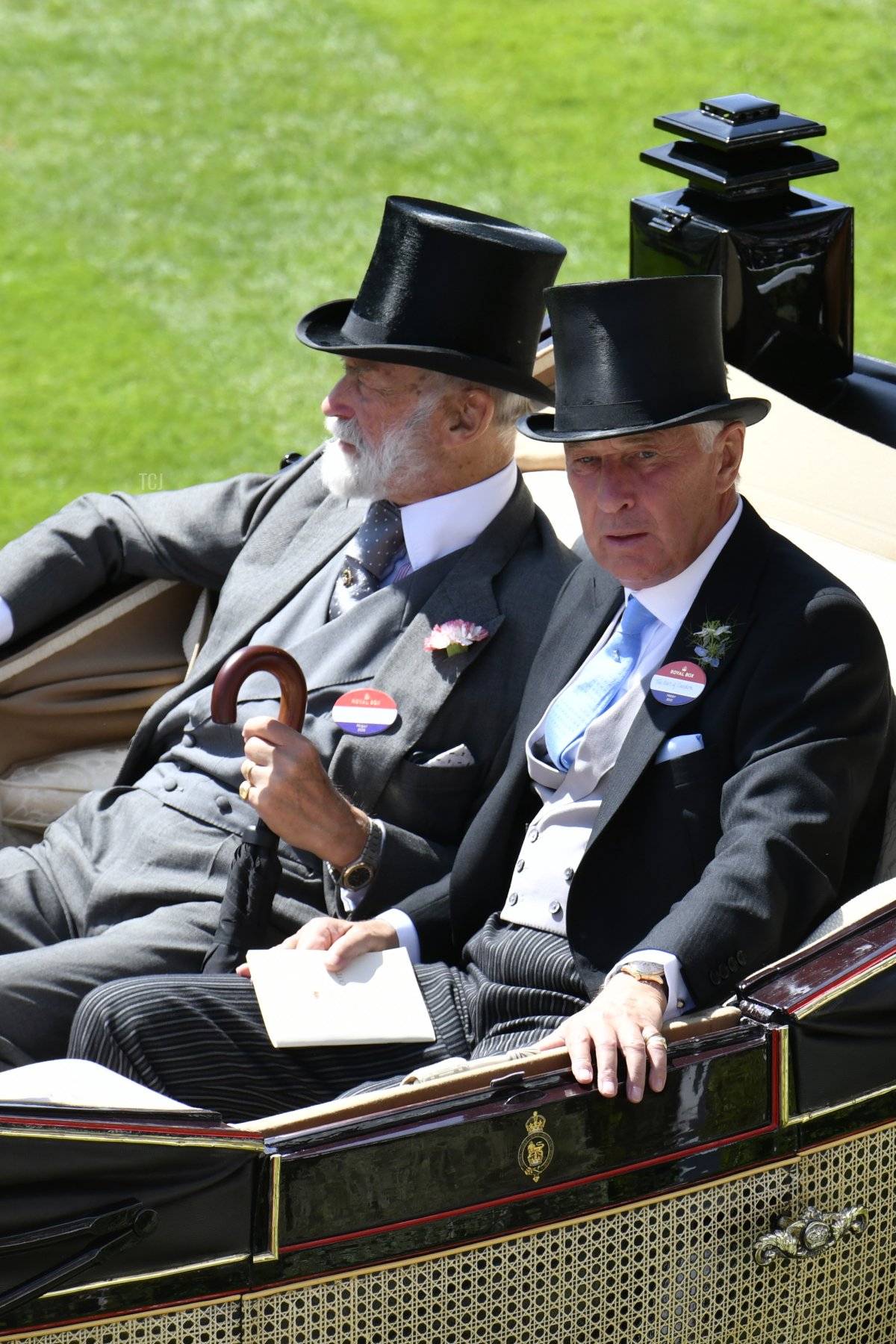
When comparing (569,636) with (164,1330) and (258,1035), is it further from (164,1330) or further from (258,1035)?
(164,1330)

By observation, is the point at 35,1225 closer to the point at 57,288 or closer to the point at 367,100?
the point at 57,288

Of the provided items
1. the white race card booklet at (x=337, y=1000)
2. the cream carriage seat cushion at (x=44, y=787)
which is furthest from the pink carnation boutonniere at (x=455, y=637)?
the cream carriage seat cushion at (x=44, y=787)

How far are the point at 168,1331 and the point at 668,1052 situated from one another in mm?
653

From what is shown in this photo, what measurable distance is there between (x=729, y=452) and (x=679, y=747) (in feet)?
1.51

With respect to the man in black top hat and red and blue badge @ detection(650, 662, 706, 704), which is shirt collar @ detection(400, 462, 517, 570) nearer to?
the man in black top hat

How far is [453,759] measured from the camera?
301 cm

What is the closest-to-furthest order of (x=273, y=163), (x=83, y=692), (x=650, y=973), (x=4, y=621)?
(x=650, y=973)
(x=4, y=621)
(x=83, y=692)
(x=273, y=163)

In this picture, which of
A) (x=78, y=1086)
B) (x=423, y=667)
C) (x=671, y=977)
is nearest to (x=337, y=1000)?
(x=78, y=1086)

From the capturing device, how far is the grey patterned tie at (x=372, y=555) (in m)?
3.28

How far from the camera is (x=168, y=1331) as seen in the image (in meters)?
2.04

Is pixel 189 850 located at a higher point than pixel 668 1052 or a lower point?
lower

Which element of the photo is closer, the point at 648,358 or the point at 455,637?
the point at 648,358

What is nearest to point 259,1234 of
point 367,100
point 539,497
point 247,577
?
point 247,577

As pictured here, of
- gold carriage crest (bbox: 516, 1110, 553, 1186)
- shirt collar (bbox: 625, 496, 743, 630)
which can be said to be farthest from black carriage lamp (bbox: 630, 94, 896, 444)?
gold carriage crest (bbox: 516, 1110, 553, 1186)
